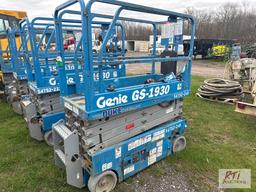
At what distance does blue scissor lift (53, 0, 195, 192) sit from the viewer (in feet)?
7.75

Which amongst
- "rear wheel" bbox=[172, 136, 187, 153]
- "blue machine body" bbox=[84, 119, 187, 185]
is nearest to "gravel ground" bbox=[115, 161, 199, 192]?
"blue machine body" bbox=[84, 119, 187, 185]

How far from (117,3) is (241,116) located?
450 centimetres

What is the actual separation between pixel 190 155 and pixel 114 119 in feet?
5.49

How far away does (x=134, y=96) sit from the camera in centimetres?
265

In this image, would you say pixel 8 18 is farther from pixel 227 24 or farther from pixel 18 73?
pixel 227 24

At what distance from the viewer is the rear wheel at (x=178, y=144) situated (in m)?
3.50

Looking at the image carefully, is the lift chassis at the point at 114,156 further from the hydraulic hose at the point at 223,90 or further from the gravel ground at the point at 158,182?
the hydraulic hose at the point at 223,90

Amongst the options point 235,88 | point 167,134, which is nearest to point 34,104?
point 167,134

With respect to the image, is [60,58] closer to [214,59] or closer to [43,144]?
[43,144]

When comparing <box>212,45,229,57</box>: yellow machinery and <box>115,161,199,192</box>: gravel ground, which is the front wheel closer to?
<box>115,161,199,192</box>: gravel ground

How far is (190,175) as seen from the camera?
3.12m

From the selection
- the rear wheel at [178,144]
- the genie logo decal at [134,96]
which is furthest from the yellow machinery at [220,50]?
the genie logo decal at [134,96]

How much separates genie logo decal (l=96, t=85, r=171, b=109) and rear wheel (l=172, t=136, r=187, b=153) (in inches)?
36.3

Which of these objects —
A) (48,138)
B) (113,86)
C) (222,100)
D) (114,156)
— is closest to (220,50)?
(222,100)
